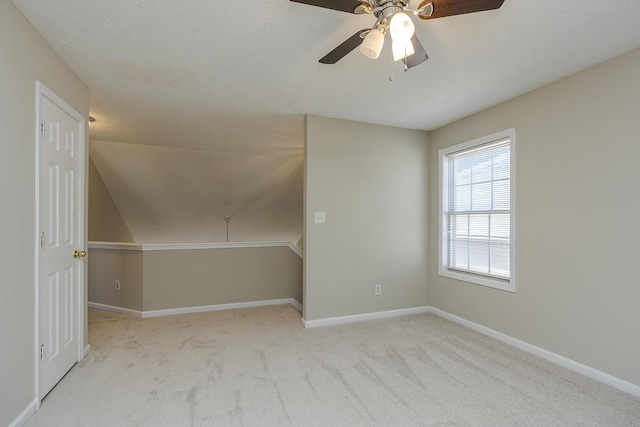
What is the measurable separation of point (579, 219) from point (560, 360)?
1177 mm

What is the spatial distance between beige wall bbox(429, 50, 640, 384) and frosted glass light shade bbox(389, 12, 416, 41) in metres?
1.90

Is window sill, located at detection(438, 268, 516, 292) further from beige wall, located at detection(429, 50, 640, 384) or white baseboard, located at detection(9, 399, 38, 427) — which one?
white baseboard, located at detection(9, 399, 38, 427)

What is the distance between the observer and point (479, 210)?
10.9 ft

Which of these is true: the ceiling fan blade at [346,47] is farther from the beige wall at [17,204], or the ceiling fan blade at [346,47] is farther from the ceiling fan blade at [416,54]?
the beige wall at [17,204]

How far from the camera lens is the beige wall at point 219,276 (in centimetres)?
384

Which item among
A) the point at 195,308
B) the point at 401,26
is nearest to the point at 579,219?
the point at 401,26

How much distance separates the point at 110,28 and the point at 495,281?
3.80 m

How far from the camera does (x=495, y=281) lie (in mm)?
3070

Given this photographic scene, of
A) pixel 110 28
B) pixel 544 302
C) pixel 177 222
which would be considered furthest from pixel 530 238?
pixel 177 222

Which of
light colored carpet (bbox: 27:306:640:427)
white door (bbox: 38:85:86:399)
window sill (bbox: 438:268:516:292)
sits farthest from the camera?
window sill (bbox: 438:268:516:292)

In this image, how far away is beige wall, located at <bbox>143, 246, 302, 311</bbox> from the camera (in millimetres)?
3842

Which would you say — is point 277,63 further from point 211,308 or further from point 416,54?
point 211,308

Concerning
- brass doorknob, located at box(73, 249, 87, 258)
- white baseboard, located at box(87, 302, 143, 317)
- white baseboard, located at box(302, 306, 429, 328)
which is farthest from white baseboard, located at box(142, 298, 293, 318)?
brass doorknob, located at box(73, 249, 87, 258)

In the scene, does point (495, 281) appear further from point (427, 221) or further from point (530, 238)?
point (427, 221)
